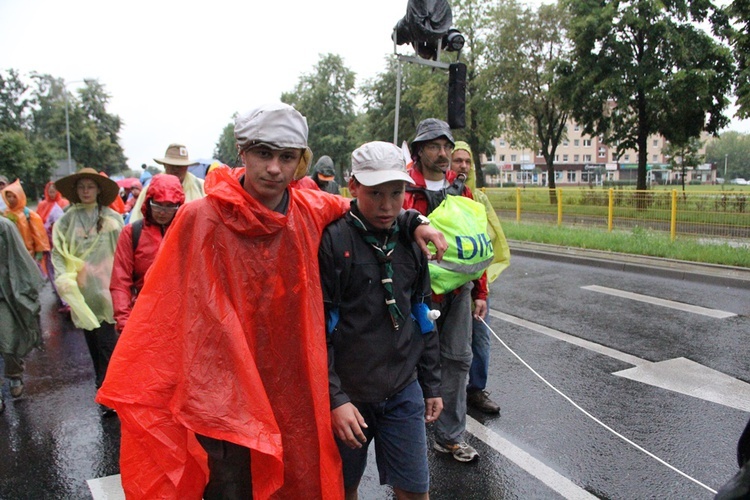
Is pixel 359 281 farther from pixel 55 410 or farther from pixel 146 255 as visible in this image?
pixel 55 410

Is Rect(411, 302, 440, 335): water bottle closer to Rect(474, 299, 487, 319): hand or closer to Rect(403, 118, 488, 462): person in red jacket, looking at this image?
Rect(403, 118, 488, 462): person in red jacket

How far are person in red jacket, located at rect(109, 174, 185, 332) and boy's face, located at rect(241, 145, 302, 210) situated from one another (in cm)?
181

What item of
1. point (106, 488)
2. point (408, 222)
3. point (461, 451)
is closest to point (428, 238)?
point (408, 222)

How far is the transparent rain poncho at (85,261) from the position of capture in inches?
185

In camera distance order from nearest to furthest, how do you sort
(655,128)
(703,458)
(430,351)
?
(430,351) → (703,458) → (655,128)

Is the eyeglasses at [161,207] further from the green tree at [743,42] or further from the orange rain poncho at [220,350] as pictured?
the green tree at [743,42]

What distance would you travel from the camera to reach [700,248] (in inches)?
460

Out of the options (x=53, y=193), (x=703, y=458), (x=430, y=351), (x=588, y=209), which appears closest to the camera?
(x=430, y=351)

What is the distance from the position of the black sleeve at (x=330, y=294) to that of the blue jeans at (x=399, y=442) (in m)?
0.16

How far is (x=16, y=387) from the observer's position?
5.27m

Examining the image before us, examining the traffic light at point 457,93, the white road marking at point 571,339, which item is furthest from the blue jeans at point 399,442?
the traffic light at point 457,93

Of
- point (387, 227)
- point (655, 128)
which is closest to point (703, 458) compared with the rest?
point (387, 227)

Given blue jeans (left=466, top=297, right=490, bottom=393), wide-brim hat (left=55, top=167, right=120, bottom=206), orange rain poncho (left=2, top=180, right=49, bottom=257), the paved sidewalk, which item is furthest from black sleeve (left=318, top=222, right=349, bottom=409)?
the paved sidewalk

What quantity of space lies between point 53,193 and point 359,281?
9.02 m
